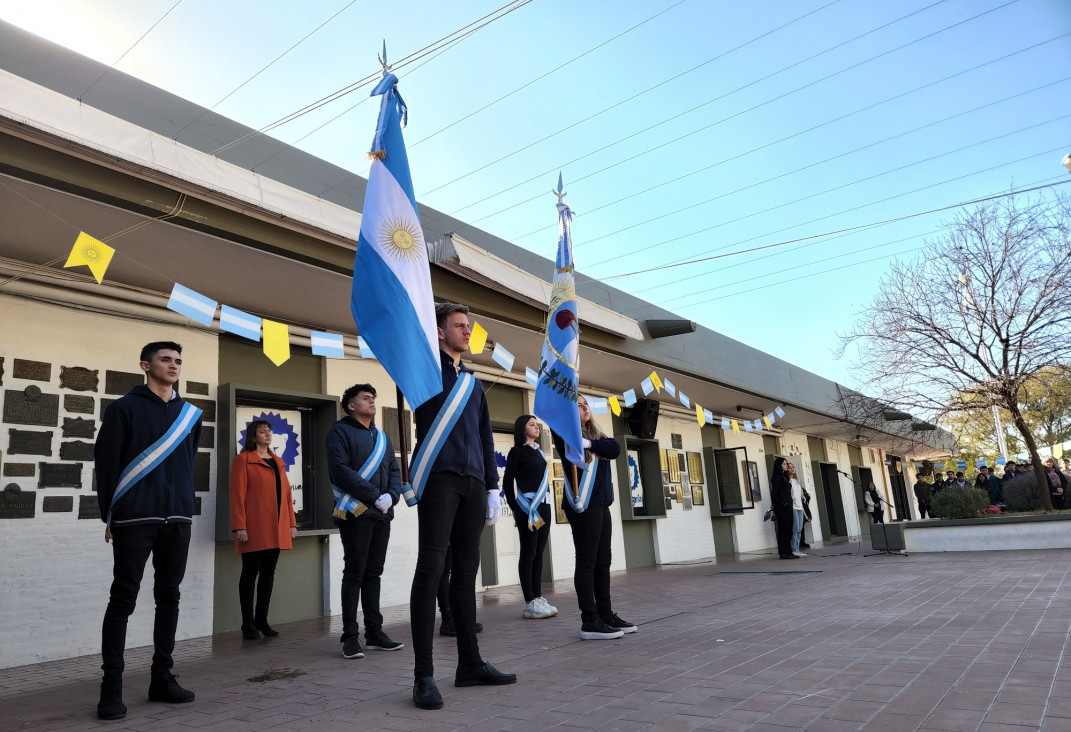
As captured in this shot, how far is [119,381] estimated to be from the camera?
6.43m

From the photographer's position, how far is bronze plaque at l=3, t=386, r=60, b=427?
5.67 meters

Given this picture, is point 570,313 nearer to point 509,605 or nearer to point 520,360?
point 509,605

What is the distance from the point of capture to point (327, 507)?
7.84m

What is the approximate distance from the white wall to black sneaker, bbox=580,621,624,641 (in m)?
3.91

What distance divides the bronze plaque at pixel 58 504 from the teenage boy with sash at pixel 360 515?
2.62 metres

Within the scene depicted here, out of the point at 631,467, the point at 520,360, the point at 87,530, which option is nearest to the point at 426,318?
the point at 87,530

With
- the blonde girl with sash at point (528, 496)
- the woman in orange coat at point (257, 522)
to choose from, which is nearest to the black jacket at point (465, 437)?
the blonde girl with sash at point (528, 496)

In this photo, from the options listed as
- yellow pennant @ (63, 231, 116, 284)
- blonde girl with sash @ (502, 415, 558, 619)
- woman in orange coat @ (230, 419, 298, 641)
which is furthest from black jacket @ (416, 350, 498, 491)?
woman in orange coat @ (230, 419, 298, 641)

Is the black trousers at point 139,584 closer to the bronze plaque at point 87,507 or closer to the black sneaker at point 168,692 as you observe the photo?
the black sneaker at point 168,692

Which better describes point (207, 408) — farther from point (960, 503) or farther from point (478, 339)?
point (960, 503)

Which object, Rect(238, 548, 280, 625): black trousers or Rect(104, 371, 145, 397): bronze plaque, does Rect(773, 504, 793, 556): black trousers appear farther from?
Rect(104, 371, 145, 397): bronze plaque

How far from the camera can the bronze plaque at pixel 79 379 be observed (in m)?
6.04

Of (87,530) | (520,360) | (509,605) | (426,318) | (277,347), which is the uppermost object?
(520,360)

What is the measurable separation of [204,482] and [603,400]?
6.20 metres
